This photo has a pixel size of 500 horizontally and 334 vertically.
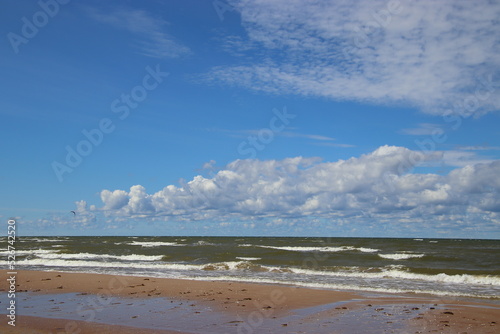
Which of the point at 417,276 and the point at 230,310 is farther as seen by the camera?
the point at 417,276

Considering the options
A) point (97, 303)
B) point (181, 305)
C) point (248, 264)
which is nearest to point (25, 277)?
point (97, 303)

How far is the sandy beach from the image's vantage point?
10.5 m

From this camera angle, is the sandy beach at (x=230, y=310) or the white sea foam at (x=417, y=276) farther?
the white sea foam at (x=417, y=276)

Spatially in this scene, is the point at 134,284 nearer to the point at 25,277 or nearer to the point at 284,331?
the point at 25,277

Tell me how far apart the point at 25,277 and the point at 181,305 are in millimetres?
12904

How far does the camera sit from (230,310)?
1295 centimetres

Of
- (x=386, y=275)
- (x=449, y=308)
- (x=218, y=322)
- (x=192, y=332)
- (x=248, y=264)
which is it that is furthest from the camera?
(x=248, y=264)

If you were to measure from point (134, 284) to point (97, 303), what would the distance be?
189 inches

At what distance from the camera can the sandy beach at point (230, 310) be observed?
1046 centimetres

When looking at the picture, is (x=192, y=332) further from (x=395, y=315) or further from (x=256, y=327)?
(x=395, y=315)

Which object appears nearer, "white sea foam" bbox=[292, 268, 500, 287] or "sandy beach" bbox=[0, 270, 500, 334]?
"sandy beach" bbox=[0, 270, 500, 334]

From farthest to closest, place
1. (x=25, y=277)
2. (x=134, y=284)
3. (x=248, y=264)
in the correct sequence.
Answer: (x=248, y=264), (x=25, y=277), (x=134, y=284)

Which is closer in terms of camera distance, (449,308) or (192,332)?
(192,332)

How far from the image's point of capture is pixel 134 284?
18.9 m
